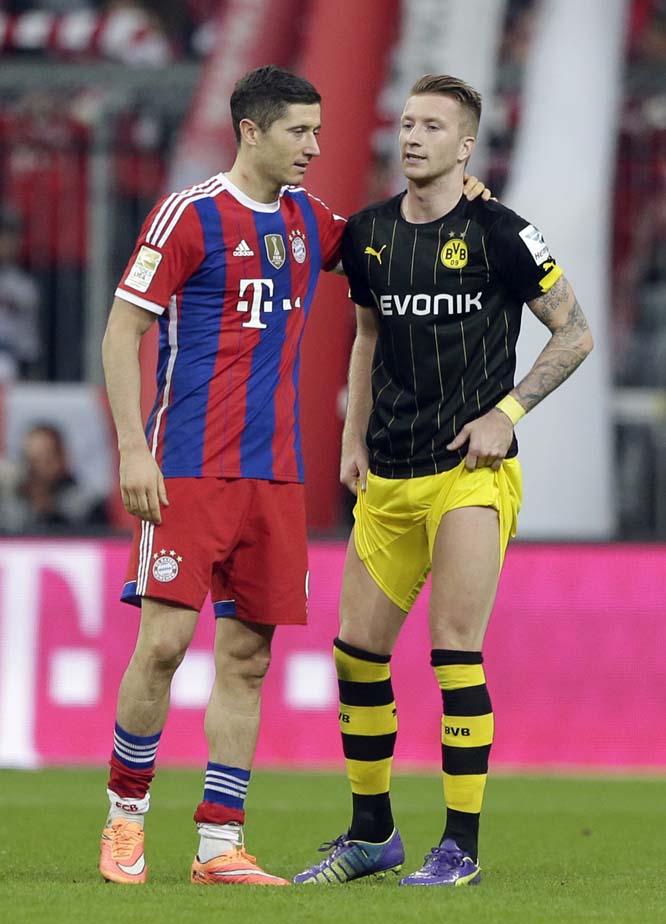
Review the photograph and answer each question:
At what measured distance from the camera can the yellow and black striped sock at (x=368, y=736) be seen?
515 cm

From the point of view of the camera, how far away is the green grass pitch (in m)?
4.36

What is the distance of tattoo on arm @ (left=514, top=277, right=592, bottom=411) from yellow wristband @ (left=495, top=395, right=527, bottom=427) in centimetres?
2

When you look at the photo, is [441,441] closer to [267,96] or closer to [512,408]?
[512,408]

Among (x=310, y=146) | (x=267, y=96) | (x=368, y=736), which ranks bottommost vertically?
(x=368, y=736)

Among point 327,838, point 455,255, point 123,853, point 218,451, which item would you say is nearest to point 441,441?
point 455,255

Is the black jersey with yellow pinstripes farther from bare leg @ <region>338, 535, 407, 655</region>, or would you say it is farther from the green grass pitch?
the green grass pitch

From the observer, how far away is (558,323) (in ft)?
Result: 16.5

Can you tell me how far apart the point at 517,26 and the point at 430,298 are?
7275 mm

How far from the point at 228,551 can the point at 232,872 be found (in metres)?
0.84

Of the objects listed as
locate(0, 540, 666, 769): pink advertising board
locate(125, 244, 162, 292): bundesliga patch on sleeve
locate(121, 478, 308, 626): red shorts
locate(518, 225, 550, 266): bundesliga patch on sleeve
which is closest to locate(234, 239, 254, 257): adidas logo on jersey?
locate(125, 244, 162, 292): bundesliga patch on sleeve

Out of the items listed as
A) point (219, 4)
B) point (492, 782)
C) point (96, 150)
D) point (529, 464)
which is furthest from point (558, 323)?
point (219, 4)

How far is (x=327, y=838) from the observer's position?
20.6ft

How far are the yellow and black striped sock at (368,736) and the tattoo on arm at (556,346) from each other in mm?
831

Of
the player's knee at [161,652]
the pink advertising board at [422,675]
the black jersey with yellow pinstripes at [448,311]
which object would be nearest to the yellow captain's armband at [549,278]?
the black jersey with yellow pinstripes at [448,311]
